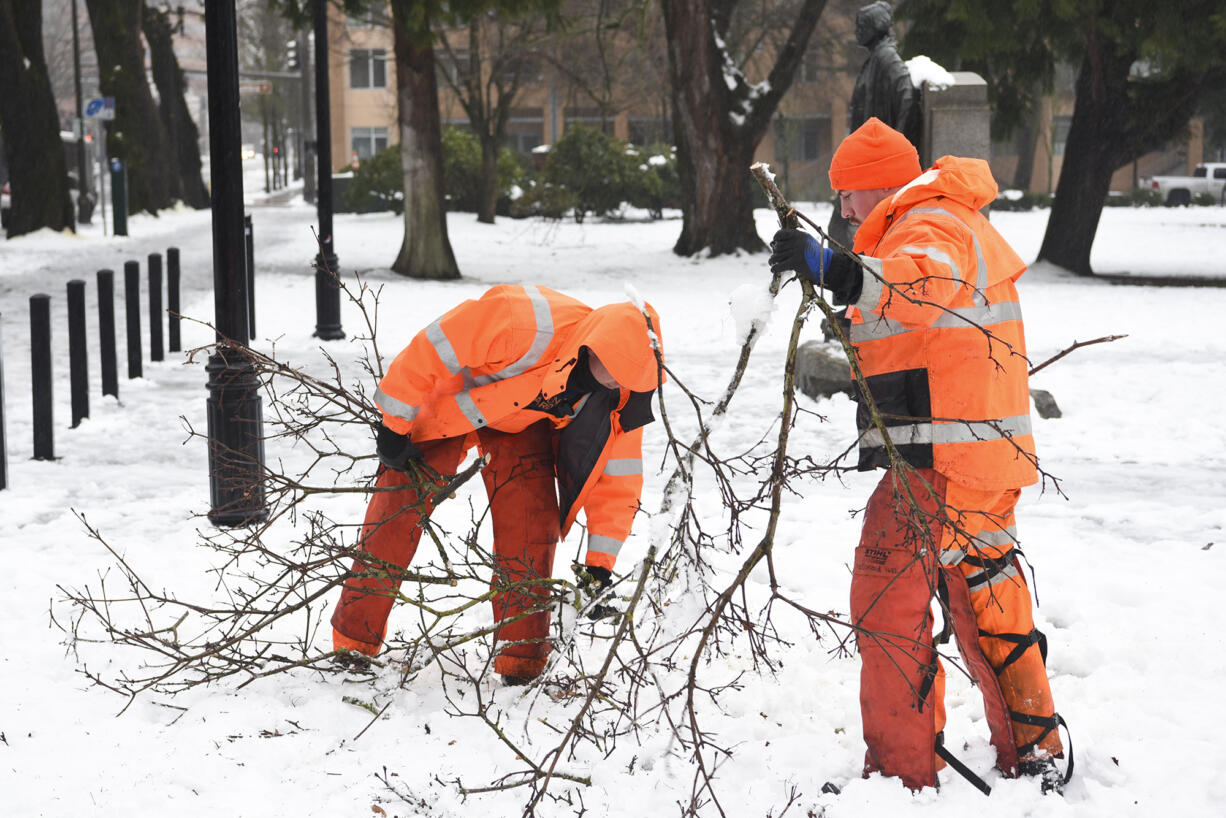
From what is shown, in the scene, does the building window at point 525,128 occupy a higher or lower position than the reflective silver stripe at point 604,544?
higher

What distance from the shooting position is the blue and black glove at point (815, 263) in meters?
2.81

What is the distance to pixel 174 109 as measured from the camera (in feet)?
119

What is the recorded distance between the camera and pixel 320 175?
37.0ft

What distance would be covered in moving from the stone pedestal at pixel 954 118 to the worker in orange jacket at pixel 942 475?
6193 millimetres

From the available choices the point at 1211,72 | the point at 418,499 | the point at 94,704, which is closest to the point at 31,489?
the point at 94,704

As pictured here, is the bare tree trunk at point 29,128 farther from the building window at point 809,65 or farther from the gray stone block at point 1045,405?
the building window at point 809,65

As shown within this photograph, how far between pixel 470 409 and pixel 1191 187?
4127 centimetres

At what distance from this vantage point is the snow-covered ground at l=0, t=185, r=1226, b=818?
3.31 metres

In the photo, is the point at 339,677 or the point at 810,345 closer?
the point at 339,677

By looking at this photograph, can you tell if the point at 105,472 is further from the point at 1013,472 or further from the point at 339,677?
the point at 1013,472

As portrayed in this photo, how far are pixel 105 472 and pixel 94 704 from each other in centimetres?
304

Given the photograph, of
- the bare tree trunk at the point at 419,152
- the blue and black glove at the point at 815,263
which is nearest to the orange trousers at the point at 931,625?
the blue and black glove at the point at 815,263

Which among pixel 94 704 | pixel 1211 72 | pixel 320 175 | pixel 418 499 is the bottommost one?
pixel 94 704

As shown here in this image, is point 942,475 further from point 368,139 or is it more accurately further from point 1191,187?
point 368,139
